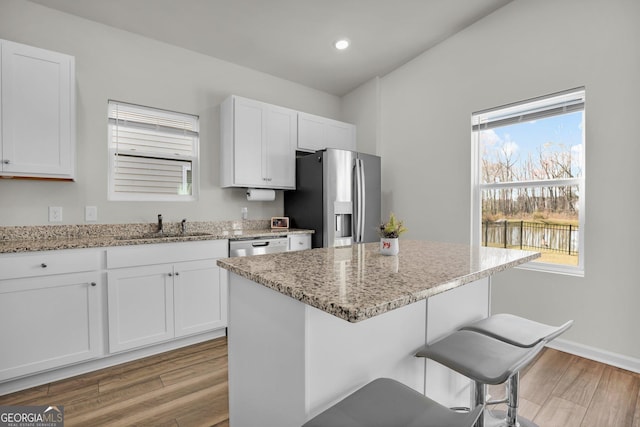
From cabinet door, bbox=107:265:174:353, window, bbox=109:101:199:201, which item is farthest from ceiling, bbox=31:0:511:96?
cabinet door, bbox=107:265:174:353

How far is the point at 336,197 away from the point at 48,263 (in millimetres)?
2478

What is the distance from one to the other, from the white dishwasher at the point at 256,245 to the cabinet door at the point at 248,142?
67 centimetres

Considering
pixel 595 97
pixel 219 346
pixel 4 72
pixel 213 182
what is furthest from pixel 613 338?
pixel 4 72

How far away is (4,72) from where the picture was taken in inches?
83.8

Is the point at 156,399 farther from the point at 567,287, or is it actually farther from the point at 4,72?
the point at 567,287

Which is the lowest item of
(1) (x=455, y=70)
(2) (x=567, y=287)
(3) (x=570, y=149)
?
(2) (x=567, y=287)

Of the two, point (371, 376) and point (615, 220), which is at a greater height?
point (615, 220)

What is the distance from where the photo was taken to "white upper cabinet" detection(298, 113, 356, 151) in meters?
3.79

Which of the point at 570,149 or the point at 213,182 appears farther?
the point at 213,182

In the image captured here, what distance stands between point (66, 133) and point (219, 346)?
2.08m

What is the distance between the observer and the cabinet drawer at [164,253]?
2.34 metres

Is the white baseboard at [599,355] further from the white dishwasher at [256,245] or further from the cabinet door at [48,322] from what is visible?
the cabinet door at [48,322]

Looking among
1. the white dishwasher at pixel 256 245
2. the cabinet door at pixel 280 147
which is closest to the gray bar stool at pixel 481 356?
the white dishwasher at pixel 256 245

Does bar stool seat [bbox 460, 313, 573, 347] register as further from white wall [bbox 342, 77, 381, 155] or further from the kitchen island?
white wall [bbox 342, 77, 381, 155]
